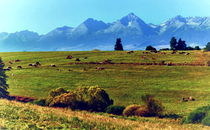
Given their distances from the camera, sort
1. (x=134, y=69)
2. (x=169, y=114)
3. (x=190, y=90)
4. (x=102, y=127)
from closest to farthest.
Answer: (x=102, y=127)
(x=169, y=114)
(x=190, y=90)
(x=134, y=69)

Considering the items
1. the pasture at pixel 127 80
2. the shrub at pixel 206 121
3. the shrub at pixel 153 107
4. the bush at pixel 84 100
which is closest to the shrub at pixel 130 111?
the shrub at pixel 153 107

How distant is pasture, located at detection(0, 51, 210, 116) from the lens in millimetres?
40656

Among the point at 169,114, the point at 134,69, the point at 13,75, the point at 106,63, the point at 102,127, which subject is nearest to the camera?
the point at 102,127

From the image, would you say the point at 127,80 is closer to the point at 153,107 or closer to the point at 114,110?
the point at 114,110

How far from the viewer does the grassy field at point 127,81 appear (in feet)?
133

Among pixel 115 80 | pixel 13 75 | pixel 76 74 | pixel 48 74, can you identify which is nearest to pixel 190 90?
pixel 115 80

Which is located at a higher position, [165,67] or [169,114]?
[165,67]

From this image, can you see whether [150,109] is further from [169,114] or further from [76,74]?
[76,74]

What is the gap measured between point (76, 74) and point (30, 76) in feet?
28.0

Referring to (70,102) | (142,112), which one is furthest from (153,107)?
(70,102)

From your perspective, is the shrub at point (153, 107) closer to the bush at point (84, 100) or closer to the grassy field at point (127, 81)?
the grassy field at point (127, 81)

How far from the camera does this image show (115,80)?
51.0 meters

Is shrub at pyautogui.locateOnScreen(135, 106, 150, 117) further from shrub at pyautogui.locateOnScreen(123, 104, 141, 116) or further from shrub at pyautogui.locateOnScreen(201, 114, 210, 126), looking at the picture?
shrub at pyautogui.locateOnScreen(201, 114, 210, 126)

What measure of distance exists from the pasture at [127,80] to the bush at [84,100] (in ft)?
23.3
